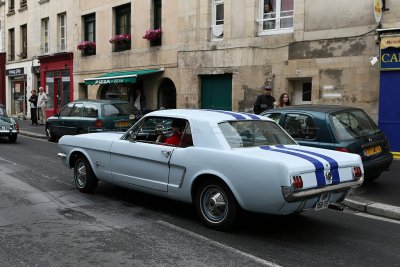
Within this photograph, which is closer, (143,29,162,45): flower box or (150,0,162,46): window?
(143,29,162,45): flower box

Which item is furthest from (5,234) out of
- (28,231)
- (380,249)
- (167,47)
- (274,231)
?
(167,47)

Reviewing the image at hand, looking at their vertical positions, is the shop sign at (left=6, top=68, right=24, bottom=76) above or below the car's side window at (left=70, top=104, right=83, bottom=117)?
above

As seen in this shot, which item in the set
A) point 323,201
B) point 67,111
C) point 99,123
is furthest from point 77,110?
point 323,201

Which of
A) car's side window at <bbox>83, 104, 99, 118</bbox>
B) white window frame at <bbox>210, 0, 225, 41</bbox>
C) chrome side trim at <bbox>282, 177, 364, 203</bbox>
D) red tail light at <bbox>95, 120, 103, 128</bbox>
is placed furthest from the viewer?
white window frame at <bbox>210, 0, 225, 41</bbox>

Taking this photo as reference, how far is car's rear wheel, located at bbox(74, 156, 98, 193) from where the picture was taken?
7.80 meters

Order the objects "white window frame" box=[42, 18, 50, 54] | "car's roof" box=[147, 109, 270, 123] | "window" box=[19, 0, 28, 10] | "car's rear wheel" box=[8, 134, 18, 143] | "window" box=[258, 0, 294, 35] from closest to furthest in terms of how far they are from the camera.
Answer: "car's roof" box=[147, 109, 270, 123] < "window" box=[258, 0, 294, 35] < "car's rear wheel" box=[8, 134, 18, 143] < "white window frame" box=[42, 18, 50, 54] < "window" box=[19, 0, 28, 10]

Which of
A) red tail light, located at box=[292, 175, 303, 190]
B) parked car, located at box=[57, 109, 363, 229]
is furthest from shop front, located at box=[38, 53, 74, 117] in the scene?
red tail light, located at box=[292, 175, 303, 190]

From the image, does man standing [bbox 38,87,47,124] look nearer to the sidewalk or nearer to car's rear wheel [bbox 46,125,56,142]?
car's rear wheel [bbox 46,125,56,142]

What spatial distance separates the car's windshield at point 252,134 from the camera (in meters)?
6.05

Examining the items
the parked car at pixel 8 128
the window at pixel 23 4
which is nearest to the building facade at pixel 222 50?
the window at pixel 23 4

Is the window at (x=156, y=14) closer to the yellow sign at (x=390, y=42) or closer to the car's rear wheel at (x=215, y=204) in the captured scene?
the yellow sign at (x=390, y=42)

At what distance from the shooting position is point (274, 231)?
5.95 metres

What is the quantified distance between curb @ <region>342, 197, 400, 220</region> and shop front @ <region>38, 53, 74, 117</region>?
20623mm

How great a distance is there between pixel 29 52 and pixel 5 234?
2675 centimetres
